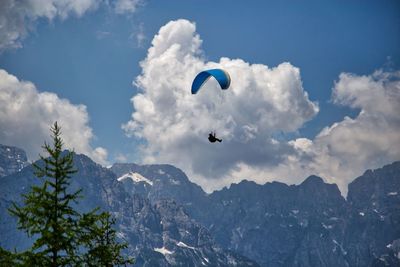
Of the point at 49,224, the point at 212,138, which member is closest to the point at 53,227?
the point at 49,224

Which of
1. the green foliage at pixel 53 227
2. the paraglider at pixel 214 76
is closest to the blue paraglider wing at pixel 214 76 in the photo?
the paraglider at pixel 214 76

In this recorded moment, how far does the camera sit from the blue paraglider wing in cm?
5934

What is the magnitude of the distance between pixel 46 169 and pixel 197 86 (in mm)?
39468

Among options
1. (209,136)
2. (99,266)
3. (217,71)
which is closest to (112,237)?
(99,266)

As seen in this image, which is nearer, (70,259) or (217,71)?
(70,259)

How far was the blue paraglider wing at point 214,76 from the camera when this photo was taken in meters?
59.3

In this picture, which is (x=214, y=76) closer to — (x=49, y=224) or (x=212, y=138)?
(x=212, y=138)

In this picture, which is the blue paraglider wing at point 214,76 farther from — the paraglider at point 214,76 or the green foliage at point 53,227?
the green foliage at point 53,227

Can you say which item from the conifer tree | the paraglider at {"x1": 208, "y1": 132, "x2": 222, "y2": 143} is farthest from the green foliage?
the paraglider at {"x1": 208, "y1": 132, "x2": 222, "y2": 143}

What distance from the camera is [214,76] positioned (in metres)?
59.1

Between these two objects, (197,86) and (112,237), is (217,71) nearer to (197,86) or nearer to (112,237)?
(197,86)

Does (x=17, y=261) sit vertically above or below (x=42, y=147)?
below

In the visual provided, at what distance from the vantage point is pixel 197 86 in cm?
6388

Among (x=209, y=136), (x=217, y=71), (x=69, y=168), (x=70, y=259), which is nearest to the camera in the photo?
(x=70, y=259)
